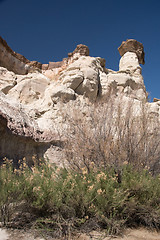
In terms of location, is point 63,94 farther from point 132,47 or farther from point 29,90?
point 132,47

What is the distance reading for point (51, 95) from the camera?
29.2ft

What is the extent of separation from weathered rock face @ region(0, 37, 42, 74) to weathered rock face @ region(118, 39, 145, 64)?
8366mm

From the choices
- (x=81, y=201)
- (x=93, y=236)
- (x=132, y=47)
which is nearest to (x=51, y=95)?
(x=81, y=201)

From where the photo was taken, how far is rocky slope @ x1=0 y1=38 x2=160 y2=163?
6426mm

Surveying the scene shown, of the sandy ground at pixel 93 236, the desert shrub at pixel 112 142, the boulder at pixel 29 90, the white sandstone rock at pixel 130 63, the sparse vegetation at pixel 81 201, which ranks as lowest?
the sandy ground at pixel 93 236

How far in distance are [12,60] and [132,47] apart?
1033 cm

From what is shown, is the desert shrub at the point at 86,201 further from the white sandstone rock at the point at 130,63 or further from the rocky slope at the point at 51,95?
the white sandstone rock at the point at 130,63

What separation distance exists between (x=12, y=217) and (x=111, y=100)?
14.0 feet

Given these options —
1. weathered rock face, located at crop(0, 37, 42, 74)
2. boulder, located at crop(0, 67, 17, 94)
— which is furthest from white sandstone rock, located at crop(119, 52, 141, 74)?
weathered rock face, located at crop(0, 37, 42, 74)

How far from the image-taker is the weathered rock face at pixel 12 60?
14500 millimetres

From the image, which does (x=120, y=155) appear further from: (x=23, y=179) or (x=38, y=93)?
(x=38, y=93)

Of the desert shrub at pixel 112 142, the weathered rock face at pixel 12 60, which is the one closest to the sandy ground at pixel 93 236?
the desert shrub at pixel 112 142

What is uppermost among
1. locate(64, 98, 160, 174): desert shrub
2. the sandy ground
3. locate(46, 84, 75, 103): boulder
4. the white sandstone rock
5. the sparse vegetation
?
the white sandstone rock

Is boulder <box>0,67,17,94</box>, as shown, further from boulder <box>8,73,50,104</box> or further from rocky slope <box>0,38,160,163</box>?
boulder <box>8,73,50,104</box>
